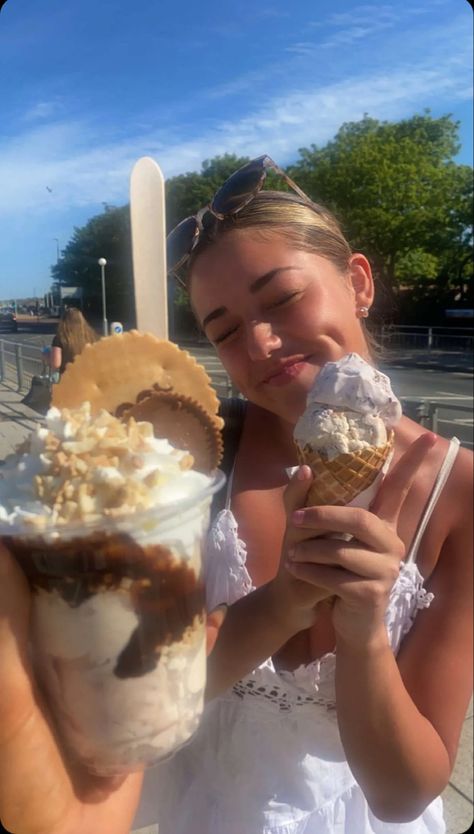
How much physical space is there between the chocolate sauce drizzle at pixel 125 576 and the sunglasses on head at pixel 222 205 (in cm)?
41

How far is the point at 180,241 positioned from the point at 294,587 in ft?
1.58

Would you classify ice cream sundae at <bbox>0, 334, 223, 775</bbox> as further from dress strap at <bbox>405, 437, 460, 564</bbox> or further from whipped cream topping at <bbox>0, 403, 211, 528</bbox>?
dress strap at <bbox>405, 437, 460, 564</bbox>

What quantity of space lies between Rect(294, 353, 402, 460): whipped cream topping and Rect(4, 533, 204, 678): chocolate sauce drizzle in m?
0.22

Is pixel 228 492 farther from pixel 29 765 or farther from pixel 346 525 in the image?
pixel 29 765

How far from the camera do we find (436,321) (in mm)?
2486

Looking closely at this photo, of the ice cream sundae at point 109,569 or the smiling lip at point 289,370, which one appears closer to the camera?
the ice cream sundae at point 109,569

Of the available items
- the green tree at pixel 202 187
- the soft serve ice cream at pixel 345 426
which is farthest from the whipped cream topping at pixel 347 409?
the green tree at pixel 202 187

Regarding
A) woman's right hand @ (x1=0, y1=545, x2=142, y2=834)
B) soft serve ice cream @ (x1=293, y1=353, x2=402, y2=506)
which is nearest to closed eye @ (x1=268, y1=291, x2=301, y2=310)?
soft serve ice cream @ (x1=293, y1=353, x2=402, y2=506)

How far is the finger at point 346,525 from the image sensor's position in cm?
71

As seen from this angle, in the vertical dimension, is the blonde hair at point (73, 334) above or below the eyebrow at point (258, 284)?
below

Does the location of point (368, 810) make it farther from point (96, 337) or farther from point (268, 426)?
point (96, 337)

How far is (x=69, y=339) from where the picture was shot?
81cm

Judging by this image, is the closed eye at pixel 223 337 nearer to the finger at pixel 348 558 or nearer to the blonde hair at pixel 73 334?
the blonde hair at pixel 73 334

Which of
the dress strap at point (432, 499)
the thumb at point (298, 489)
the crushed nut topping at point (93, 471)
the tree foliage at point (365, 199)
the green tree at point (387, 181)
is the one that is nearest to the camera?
the crushed nut topping at point (93, 471)
